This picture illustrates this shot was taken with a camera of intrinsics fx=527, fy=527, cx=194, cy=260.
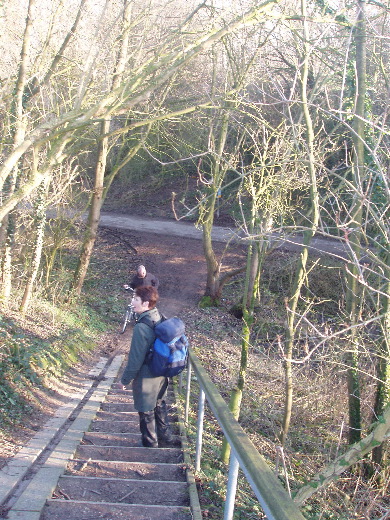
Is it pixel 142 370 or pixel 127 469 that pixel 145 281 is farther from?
pixel 127 469

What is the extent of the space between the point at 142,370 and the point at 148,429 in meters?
0.57

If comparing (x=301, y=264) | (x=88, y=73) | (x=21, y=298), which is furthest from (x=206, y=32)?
(x=21, y=298)

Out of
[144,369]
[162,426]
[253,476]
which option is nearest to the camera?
[253,476]

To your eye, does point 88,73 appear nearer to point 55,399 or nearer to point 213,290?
point 55,399

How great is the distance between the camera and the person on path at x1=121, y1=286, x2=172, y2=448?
4.87 m

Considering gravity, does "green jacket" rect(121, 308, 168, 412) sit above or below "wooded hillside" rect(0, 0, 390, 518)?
below

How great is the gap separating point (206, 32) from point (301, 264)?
3793mm

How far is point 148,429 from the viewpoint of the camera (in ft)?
16.5

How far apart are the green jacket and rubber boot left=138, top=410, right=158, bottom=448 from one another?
0.22ft

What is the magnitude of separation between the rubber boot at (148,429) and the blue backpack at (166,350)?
41 cm

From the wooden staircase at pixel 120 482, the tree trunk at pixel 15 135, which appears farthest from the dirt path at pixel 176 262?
the wooden staircase at pixel 120 482

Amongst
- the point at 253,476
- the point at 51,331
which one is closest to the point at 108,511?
the point at 253,476

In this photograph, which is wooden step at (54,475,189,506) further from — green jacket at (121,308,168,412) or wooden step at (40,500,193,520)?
green jacket at (121,308,168,412)

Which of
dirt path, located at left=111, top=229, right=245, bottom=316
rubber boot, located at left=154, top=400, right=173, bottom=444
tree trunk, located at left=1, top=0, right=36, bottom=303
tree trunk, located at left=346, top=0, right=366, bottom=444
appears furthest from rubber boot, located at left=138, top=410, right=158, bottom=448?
dirt path, located at left=111, top=229, right=245, bottom=316
